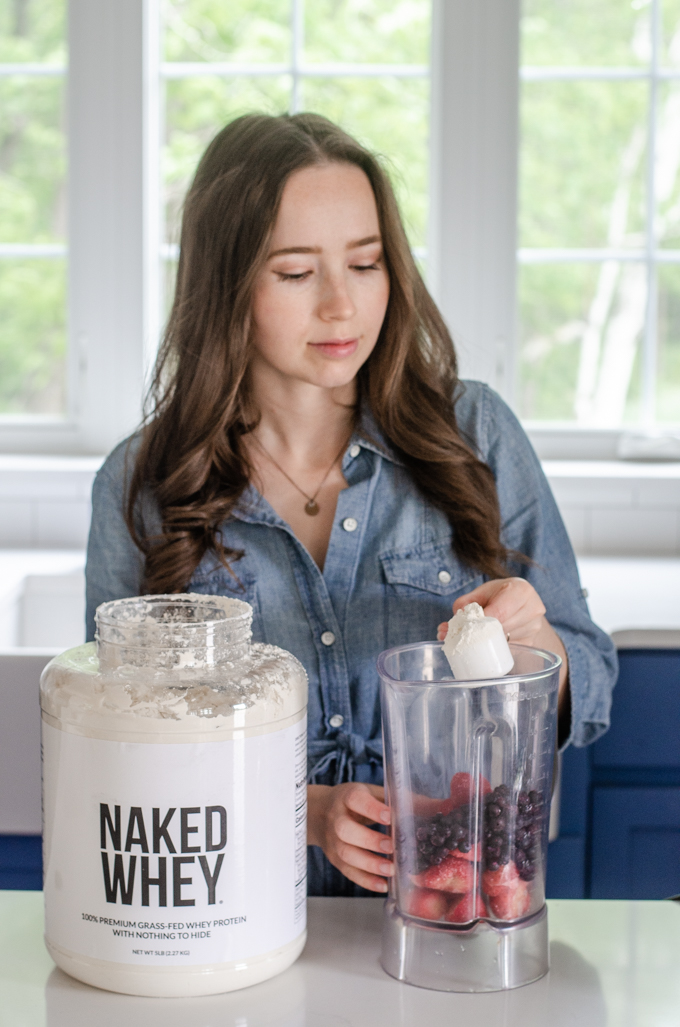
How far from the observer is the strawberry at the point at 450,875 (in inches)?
23.7

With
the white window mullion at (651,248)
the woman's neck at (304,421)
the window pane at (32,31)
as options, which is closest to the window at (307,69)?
the window pane at (32,31)

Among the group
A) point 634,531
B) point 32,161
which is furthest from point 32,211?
point 634,531

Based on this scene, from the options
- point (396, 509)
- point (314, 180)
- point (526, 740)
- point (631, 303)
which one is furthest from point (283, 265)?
point (631, 303)

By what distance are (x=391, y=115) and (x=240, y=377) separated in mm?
1368

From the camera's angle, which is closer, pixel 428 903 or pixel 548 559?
pixel 428 903

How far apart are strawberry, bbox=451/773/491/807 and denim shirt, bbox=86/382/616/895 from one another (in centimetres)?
49

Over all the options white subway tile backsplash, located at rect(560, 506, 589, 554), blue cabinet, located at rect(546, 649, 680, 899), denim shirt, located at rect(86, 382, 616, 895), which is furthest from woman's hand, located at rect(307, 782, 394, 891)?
white subway tile backsplash, located at rect(560, 506, 589, 554)

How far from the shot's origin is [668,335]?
2.38 meters

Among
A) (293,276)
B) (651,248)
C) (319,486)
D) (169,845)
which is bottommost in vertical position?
(169,845)

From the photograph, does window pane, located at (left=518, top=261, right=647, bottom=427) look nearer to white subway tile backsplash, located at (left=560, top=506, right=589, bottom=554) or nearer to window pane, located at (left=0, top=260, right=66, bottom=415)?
white subway tile backsplash, located at (left=560, top=506, right=589, bottom=554)

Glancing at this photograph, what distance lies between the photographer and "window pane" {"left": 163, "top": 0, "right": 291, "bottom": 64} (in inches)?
90.4

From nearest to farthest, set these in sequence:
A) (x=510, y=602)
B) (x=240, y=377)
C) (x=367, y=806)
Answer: (x=367, y=806), (x=510, y=602), (x=240, y=377)

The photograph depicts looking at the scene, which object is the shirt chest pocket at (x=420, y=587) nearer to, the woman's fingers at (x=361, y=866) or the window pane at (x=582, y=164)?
the woman's fingers at (x=361, y=866)

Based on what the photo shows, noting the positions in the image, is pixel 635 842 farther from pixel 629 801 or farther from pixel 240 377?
pixel 240 377
